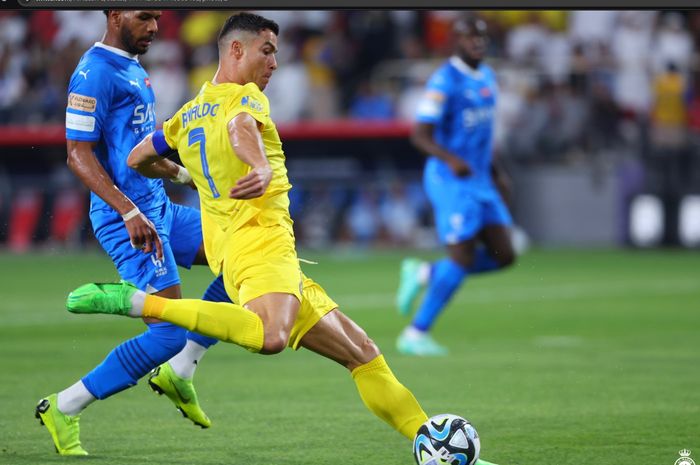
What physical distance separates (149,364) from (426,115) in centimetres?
505

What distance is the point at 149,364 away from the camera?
636 centimetres

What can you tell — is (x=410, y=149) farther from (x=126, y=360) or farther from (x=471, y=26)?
(x=126, y=360)

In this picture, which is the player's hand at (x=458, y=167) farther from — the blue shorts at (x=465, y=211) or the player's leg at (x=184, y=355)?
the player's leg at (x=184, y=355)

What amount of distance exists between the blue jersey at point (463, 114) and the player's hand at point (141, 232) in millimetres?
4979

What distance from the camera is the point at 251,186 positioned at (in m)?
5.26

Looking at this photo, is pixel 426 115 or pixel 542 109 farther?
pixel 542 109

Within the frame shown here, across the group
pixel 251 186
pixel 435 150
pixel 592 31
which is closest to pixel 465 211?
pixel 435 150

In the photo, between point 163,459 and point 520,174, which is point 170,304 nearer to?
point 163,459

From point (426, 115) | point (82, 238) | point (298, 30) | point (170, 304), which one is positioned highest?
point (298, 30)

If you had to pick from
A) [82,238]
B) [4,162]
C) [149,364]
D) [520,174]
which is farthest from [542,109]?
[149,364]

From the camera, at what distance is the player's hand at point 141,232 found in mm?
6176

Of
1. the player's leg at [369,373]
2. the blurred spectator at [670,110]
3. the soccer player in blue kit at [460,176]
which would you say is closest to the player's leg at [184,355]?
the player's leg at [369,373]

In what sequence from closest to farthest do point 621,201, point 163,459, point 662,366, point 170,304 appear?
point 170,304 → point 163,459 → point 662,366 → point 621,201

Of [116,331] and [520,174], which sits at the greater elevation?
[520,174]
